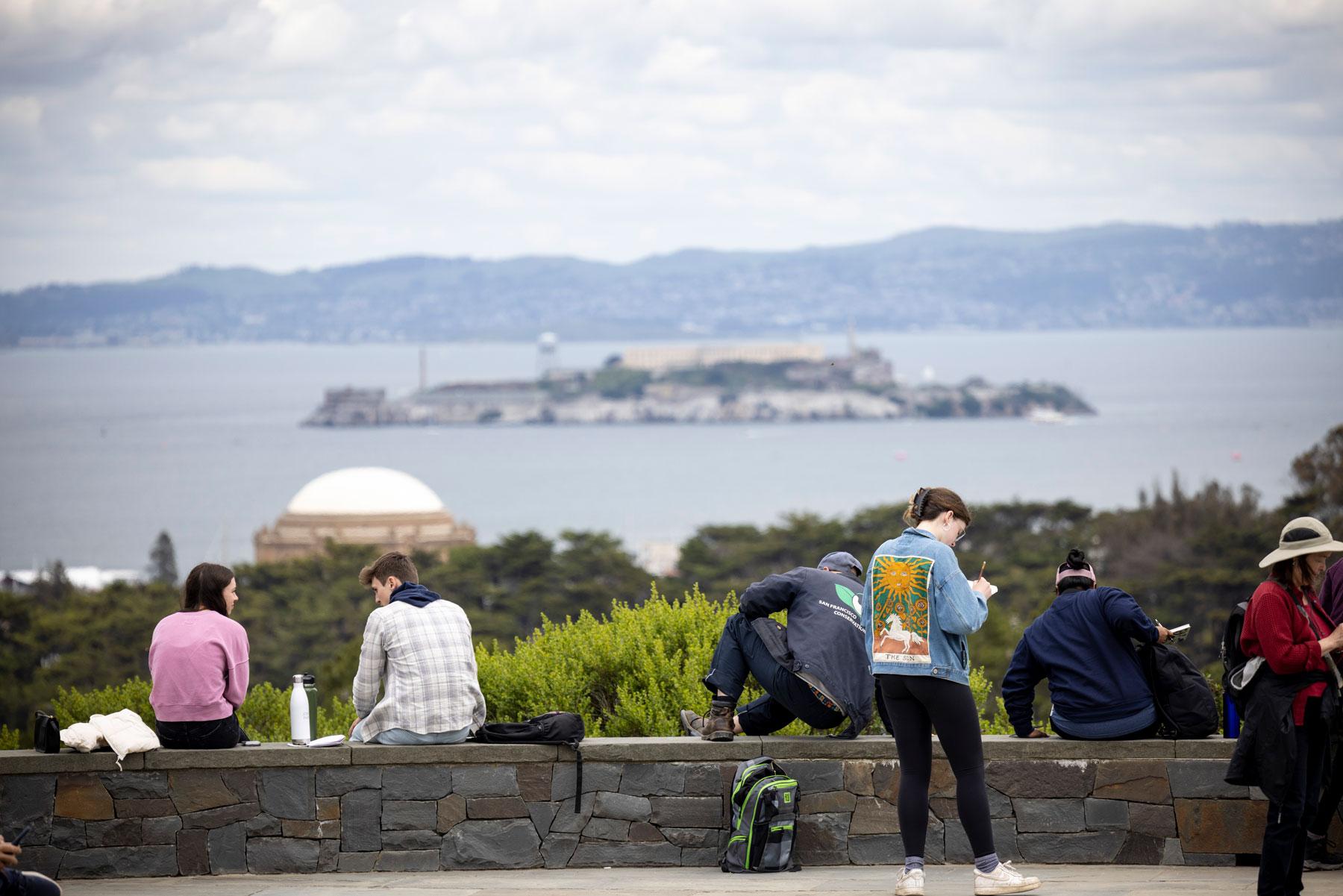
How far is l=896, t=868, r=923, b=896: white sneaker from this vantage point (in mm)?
5840

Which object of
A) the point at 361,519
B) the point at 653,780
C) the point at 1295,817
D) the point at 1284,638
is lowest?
the point at 361,519

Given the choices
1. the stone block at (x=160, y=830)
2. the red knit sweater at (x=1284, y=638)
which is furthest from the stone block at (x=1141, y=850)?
the stone block at (x=160, y=830)

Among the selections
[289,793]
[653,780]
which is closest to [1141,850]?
[653,780]

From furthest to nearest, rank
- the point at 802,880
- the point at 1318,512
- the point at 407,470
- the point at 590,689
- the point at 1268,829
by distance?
the point at 407,470, the point at 1318,512, the point at 590,689, the point at 802,880, the point at 1268,829

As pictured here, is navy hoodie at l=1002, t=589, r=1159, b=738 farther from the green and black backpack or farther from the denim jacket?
the green and black backpack

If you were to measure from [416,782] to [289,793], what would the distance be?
516 mm

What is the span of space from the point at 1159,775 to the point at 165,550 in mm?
83603

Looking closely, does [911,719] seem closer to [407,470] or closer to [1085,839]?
[1085,839]

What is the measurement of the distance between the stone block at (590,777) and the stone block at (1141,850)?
6.52ft

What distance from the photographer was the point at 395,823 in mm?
6758

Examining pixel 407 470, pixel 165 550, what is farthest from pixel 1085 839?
pixel 407 470

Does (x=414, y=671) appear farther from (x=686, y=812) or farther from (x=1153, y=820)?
(x=1153, y=820)

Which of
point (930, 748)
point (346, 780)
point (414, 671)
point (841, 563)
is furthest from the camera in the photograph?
point (841, 563)

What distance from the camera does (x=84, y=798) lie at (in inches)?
267
